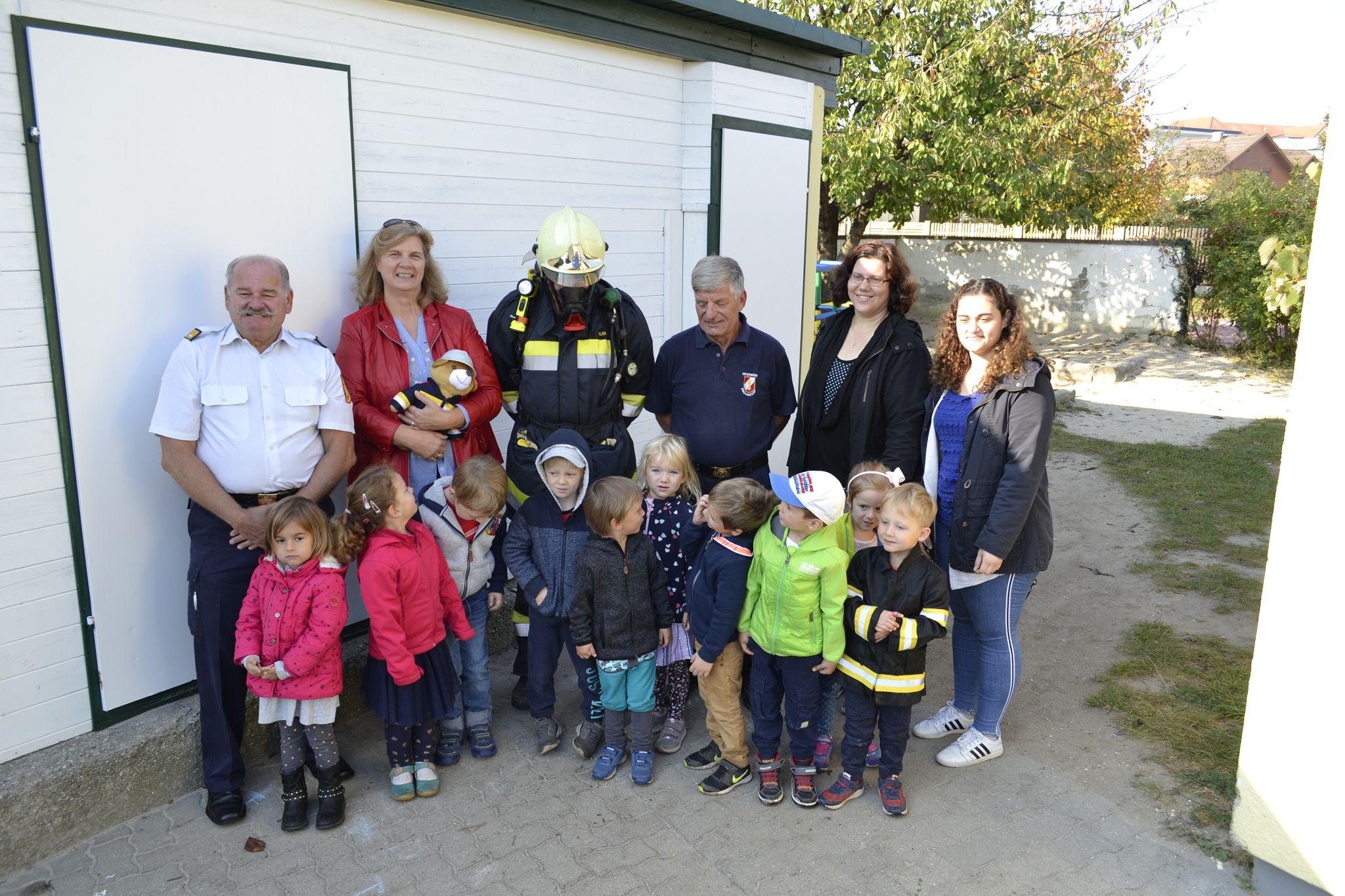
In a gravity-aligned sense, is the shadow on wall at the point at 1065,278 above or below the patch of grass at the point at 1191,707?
above

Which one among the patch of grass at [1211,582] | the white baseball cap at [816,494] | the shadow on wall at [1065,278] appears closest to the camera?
the white baseball cap at [816,494]

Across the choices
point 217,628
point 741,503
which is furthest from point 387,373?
point 741,503

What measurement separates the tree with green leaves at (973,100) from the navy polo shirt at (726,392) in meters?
8.79

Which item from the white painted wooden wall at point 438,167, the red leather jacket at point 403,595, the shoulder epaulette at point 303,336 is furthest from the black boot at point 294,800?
the shoulder epaulette at point 303,336

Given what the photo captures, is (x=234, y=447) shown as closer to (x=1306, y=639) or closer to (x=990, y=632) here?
(x=990, y=632)

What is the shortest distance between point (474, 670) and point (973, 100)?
10.8 meters

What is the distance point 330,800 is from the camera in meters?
3.54

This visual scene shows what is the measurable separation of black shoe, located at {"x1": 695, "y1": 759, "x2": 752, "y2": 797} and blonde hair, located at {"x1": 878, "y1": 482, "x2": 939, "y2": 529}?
1.18 m

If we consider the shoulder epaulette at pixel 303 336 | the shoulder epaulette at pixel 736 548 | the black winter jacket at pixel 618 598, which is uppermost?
the shoulder epaulette at pixel 303 336

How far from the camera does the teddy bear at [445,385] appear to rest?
3.84m

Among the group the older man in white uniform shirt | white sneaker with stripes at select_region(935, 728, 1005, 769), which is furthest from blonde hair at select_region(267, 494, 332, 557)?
white sneaker with stripes at select_region(935, 728, 1005, 769)

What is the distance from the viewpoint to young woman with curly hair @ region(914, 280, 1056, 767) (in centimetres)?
355

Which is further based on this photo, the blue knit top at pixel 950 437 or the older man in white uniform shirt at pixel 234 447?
the blue knit top at pixel 950 437

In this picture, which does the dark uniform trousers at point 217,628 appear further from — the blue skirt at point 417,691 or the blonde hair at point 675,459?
the blonde hair at point 675,459
